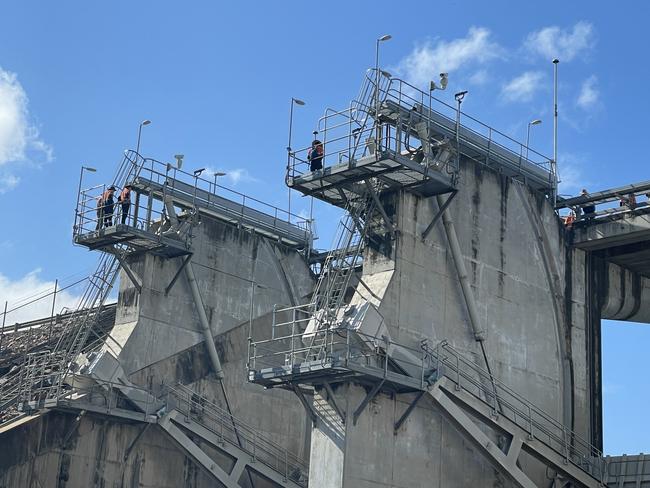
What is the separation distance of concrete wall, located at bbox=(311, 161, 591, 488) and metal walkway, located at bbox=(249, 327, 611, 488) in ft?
1.83

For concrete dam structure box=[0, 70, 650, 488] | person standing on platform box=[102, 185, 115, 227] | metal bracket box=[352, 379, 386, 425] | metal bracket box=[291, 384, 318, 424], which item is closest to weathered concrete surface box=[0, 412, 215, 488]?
concrete dam structure box=[0, 70, 650, 488]

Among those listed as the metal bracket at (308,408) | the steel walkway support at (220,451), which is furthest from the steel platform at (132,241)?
the metal bracket at (308,408)

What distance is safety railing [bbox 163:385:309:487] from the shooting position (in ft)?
130

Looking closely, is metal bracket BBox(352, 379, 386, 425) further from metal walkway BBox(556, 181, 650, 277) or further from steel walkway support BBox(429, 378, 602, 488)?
metal walkway BBox(556, 181, 650, 277)

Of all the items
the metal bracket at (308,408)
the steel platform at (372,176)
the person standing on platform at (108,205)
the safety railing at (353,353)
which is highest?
the person standing on platform at (108,205)

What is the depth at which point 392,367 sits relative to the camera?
30156 mm

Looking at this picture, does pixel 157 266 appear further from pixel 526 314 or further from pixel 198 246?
pixel 526 314

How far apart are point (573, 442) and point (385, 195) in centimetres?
1099

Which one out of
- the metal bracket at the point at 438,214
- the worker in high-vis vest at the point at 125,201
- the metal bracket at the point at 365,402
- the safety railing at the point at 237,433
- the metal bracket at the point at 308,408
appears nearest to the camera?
the metal bracket at the point at 365,402

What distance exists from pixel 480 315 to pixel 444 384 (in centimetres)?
416

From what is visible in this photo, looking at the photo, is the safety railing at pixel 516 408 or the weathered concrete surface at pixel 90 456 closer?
the safety railing at pixel 516 408

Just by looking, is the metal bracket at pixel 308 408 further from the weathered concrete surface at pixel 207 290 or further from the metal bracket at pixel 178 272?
the metal bracket at pixel 178 272

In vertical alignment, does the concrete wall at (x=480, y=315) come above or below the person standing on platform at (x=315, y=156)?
below

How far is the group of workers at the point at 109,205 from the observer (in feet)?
125
